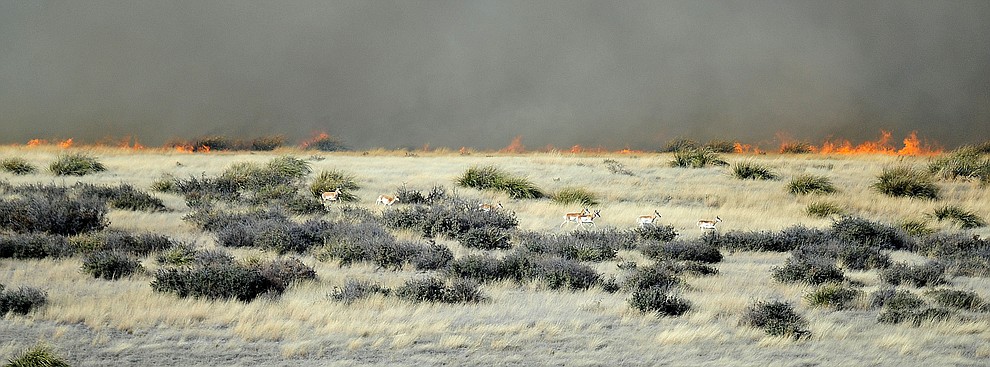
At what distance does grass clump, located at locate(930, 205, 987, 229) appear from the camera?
2262cm

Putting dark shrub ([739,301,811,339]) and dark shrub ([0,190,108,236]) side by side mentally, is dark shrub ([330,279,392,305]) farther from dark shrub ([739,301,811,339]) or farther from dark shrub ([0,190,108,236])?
dark shrub ([0,190,108,236])

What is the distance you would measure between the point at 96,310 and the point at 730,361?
7444mm

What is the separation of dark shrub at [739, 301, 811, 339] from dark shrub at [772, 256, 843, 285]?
9.68 ft

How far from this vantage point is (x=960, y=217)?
75.5 feet

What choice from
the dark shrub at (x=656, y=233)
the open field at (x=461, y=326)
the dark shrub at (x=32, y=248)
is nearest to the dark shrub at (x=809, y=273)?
the open field at (x=461, y=326)

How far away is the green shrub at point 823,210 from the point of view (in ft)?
76.8

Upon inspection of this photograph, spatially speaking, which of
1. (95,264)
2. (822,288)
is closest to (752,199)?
(822,288)

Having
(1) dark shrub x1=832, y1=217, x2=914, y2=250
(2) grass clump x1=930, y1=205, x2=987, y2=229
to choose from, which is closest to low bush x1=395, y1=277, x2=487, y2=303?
(1) dark shrub x1=832, y1=217, x2=914, y2=250

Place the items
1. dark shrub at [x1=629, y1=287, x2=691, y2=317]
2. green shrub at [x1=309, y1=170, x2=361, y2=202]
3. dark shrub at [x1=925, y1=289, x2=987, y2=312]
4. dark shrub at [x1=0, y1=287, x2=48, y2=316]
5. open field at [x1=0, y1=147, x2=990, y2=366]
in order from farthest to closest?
green shrub at [x1=309, y1=170, x2=361, y2=202], dark shrub at [x1=925, y1=289, x2=987, y2=312], dark shrub at [x1=629, y1=287, x2=691, y2=317], dark shrub at [x1=0, y1=287, x2=48, y2=316], open field at [x1=0, y1=147, x2=990, y2=366]

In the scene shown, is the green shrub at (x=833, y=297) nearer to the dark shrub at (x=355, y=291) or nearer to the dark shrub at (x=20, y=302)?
the dark shrub at (x=355, y=291)

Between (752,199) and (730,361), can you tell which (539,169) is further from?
(730,361)

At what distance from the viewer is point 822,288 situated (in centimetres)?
1280

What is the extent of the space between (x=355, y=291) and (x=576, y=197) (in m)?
13.6

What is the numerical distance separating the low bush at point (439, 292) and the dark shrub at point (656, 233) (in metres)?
6.95
